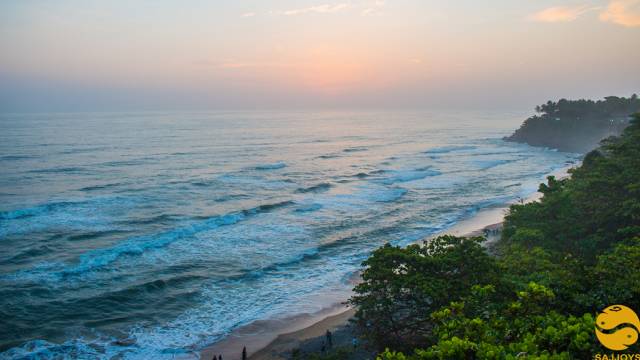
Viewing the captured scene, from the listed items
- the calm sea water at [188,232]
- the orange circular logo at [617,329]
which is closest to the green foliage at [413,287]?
the orange circular logo at [617,329]

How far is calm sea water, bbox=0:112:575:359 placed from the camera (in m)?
21.2

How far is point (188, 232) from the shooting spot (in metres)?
34.5

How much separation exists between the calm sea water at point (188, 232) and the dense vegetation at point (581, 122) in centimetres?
2109

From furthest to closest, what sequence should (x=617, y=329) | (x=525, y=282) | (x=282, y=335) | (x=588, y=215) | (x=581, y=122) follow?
(x=581, y=122) < (x=282, y=335) < (x=588, y=215) < (x=525, y=282) < (x=617, y=329)

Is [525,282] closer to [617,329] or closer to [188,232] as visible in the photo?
[617,329]

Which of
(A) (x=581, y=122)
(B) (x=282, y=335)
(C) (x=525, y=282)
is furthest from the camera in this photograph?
(A) (x=581, y=122)

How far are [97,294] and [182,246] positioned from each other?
846cm

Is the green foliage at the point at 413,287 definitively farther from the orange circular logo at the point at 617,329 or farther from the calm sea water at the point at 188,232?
the calm sea water at the point at 188,232

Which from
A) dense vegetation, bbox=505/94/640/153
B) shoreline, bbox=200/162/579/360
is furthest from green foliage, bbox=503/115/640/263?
dense vegetation, bbox=505/94/640/153

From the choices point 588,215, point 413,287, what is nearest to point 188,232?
point 413,287

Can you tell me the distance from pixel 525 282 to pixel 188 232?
27217 millimetres

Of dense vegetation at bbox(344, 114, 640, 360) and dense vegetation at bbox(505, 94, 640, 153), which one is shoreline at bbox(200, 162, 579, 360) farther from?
dense vegetation at bbox(505, 94, 640, 153)

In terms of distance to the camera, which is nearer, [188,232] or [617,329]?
[617,329]

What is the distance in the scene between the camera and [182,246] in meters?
→ 31.7
